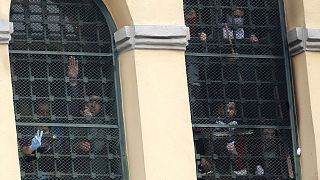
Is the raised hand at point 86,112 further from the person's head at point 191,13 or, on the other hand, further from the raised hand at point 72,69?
the person's head at point 191,13

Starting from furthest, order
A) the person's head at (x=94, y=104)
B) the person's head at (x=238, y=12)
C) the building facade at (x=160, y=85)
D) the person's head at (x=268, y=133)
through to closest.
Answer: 1. the person's head at (x=238, y=12)
2. the person's head at (x=268, y=133)
3. the person's head at (x=94, y=104)
4. the building facade at (x=160, y=85)

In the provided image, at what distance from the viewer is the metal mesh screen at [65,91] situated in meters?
28.7

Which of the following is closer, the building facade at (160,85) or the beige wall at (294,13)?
the building facade at (160,85)

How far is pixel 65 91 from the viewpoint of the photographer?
29.0m

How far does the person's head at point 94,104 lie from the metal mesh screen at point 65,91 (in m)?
0.01

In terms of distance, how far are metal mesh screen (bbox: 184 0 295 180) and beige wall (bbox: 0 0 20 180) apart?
2.65 metres

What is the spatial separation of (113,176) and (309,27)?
3.16 metres

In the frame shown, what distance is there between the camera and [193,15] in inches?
1180

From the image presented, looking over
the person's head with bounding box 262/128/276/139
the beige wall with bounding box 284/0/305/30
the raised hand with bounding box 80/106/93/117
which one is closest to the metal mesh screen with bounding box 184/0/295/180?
the person's head with bounding box 262/128/276/139

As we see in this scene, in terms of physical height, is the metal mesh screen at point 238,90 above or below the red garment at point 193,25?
below

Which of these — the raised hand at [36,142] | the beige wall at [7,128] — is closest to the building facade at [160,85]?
the beige wall at [7,128]

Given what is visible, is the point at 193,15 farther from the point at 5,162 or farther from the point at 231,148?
the point at 5,162

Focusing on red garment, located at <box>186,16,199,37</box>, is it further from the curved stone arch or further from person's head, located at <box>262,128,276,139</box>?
person's head, located at <box>262,128,276,139</box>

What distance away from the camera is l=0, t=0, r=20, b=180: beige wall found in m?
27.7
